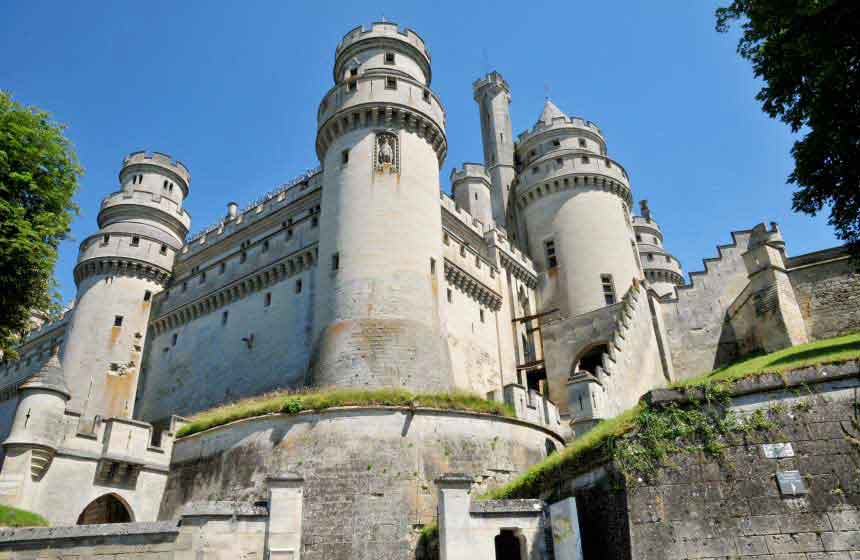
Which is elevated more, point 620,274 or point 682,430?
point 620,274

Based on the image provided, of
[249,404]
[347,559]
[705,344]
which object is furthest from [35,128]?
[705,344]

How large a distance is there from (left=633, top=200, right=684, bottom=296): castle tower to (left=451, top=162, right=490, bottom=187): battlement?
15520 millimetres

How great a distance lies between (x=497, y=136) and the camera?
46125mm

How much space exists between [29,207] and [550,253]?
91.7ft

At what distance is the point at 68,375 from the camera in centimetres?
3462

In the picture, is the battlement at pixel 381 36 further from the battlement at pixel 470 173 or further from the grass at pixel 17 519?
the grass at pixel 17 519

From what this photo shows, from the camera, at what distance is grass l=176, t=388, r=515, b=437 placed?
20500 mm


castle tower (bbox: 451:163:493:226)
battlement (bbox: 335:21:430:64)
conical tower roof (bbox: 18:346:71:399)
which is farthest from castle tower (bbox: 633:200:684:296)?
conical tower roof (bbox: 18:346:71:399)

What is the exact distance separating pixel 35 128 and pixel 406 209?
13936 millimetres

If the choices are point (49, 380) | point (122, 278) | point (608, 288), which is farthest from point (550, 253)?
point (49, 380)

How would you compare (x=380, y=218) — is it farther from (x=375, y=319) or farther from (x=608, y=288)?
(x=608, y=288)

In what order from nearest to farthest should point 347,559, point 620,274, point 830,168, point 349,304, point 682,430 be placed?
point 682,430 → point 830,168 → point 347,559 → point 349,304 → point 620,274

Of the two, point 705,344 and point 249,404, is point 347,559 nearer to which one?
point 249,404

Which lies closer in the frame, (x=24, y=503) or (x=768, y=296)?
(x=24, y=503)
